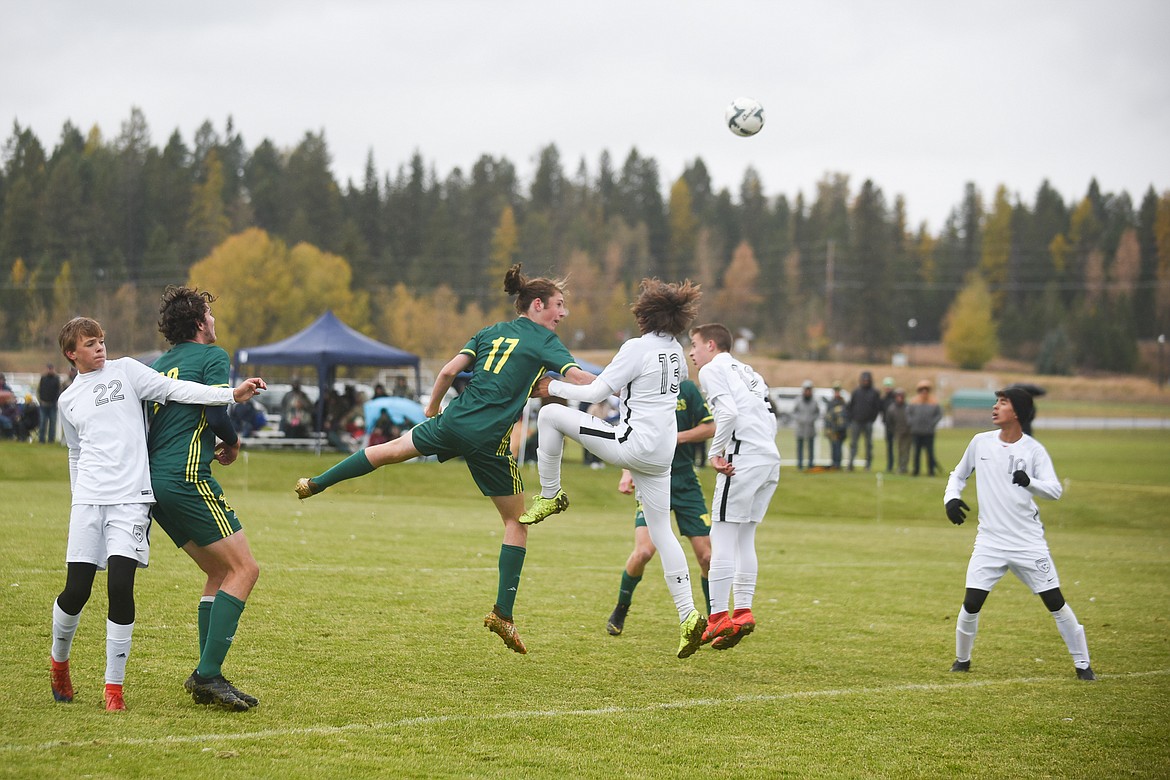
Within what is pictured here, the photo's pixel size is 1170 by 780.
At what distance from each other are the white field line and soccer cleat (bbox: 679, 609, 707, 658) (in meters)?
0.51

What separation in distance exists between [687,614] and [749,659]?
1.18m

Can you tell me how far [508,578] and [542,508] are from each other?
55 cm

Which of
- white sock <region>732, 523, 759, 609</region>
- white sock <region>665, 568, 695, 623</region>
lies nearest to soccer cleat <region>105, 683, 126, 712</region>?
white sock <region>665, 568, 695, 623</region>

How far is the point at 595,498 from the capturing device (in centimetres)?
2450

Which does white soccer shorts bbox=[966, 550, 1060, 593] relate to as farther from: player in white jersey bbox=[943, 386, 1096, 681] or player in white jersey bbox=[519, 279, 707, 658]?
player in white jersey bbox=[519, 279, 707, 658]

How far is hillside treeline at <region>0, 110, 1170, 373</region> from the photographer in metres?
88.7

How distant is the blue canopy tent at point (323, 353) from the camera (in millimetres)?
28688

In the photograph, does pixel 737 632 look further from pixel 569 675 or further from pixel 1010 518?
pixel 1010 518

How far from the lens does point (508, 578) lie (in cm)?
795

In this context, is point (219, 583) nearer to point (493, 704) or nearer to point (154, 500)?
point (154, 500)

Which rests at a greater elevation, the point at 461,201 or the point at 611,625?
the point at 461,201

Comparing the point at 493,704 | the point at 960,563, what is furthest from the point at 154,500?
the point at 960,563

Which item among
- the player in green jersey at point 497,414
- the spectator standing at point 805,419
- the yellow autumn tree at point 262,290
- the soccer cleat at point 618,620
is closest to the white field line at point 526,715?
the player in green jersey at point 497,414

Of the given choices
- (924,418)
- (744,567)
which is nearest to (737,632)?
(744,567)
